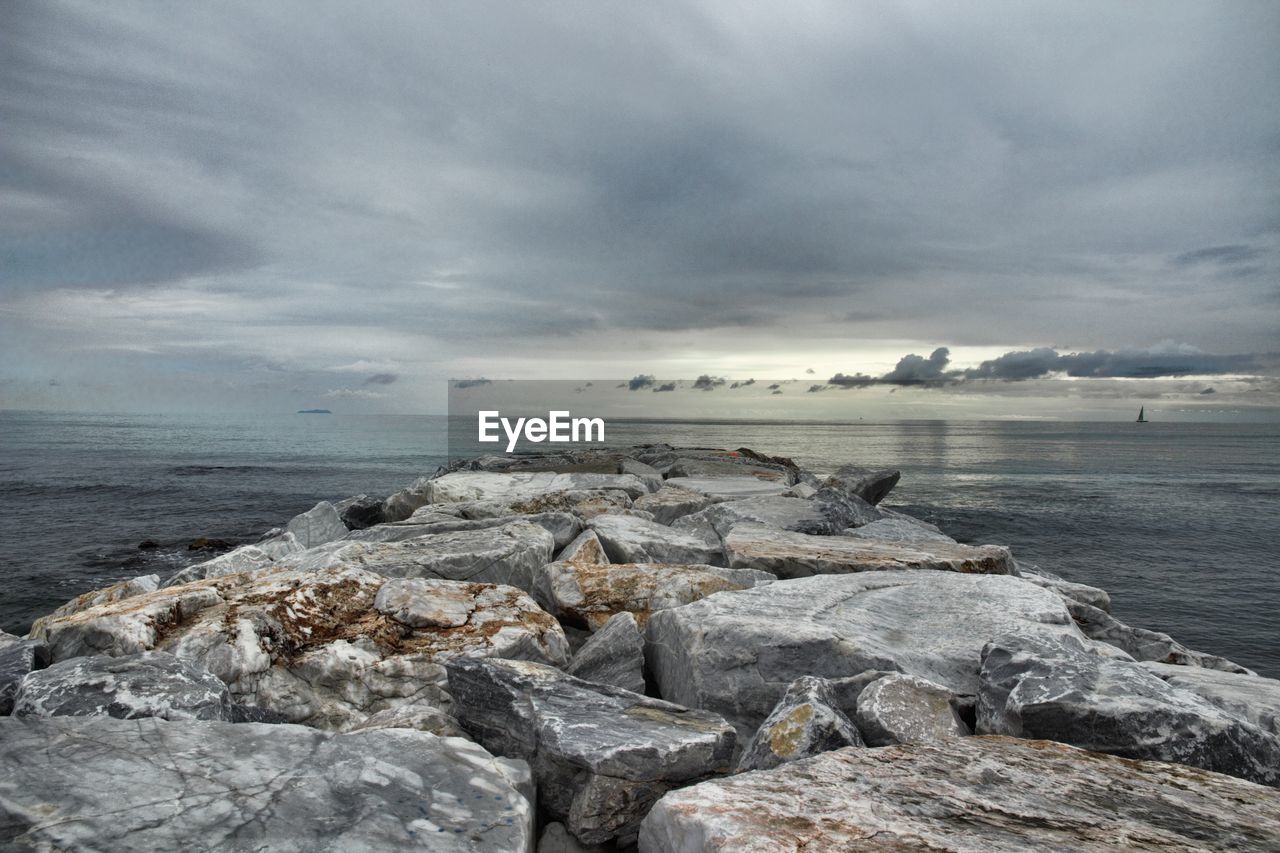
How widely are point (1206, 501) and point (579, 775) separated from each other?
99.2 ft

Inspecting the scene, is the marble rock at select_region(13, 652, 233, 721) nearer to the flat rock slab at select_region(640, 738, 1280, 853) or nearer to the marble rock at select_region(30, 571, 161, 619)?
the flat rock slab at select_region(640, 738, 1280, 853)

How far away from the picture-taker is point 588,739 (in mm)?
2908

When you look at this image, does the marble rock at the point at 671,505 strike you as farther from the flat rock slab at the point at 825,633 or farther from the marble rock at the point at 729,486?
the flat rock slab at the point at 825,633

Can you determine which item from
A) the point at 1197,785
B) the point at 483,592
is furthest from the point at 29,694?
the point at 1197,785

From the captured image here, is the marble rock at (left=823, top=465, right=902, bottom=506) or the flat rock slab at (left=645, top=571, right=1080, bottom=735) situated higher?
the flat rock slab at (left=645, top=571, right=1080, bottom=735)

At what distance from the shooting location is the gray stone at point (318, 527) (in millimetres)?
11399

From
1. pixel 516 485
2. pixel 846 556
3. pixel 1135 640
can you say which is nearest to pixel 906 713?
pixel 846 556

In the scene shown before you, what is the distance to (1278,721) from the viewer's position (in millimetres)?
3461

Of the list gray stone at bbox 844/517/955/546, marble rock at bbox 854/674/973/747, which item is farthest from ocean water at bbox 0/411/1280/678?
marble rock at bbox 854/674/973/747

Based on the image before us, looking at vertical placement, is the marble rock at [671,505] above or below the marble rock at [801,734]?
below

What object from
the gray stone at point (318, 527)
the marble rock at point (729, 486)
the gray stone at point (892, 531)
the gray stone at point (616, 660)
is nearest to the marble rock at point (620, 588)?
the gray stone at point (616, 660)

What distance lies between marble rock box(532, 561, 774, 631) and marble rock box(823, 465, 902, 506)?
10.6m

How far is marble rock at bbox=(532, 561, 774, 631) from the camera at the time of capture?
5.05 meters

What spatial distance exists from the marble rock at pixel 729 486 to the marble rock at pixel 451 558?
18.1ft
